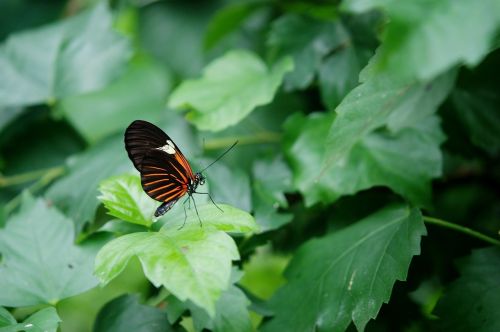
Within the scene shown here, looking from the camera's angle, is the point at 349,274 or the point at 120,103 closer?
the point at 349,274

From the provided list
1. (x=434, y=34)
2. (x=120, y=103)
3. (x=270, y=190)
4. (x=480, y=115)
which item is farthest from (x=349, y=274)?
(x=120, y=103)

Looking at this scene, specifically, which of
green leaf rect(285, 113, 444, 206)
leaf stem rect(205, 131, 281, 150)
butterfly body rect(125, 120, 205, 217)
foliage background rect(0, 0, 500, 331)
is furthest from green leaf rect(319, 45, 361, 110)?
butterfly body rect(125, 120, 205, 217)

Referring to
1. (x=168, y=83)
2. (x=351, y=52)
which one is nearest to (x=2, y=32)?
(x=168, y=83)

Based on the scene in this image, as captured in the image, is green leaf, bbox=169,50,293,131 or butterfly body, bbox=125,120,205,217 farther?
green leaf, bbox=169,50,293,131

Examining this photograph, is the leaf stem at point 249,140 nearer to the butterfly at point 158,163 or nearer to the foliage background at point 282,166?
the foliage background at point 282,166

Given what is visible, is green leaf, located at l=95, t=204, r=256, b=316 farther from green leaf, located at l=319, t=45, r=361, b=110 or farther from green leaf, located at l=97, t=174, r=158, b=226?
green leaf, located at l=319, t=45, r=361, b=110

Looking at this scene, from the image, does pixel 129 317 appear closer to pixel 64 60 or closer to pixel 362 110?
pixel 362 110
